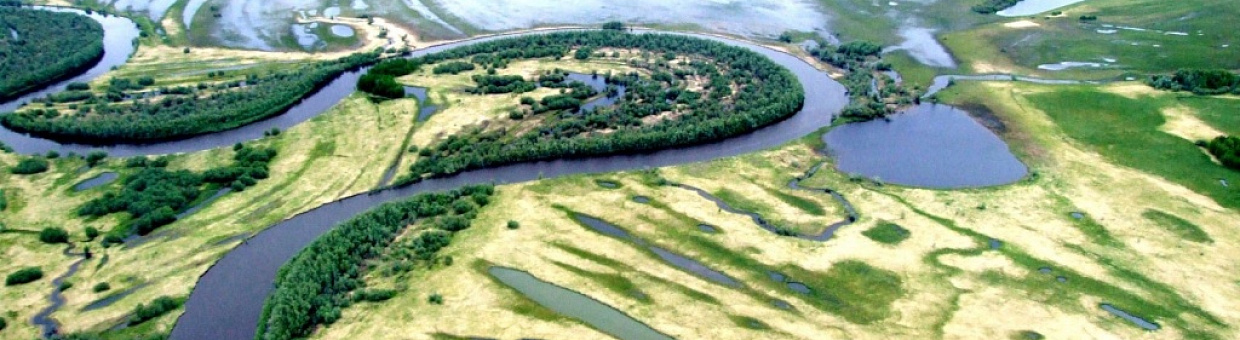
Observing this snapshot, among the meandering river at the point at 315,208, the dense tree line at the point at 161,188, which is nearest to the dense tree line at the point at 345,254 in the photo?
the meandering river at the point at 315,208

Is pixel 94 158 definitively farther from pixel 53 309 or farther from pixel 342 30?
pixel 342 30

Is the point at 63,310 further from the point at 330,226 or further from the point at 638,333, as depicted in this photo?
the point at 638,333

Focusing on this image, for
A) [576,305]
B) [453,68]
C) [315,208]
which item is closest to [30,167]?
[315,208]

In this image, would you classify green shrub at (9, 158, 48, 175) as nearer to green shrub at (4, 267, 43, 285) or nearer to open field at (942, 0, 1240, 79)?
green shrub at (4, 267, 43, 285)

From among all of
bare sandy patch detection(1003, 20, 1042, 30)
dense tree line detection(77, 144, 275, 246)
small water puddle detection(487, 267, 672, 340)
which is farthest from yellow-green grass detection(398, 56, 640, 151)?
bare sandy patch detection(1003, 20, 1042, 30)

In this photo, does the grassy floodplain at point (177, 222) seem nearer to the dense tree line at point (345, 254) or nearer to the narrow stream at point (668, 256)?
the dense tree line at point (345, 254)

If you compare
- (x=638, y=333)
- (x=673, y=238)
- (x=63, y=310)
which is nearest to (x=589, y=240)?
(x=673, y=238)
